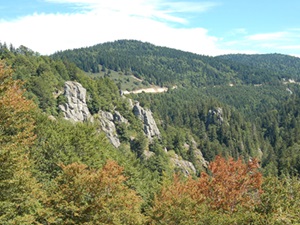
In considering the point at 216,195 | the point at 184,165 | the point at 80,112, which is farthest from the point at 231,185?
the point at 184,165

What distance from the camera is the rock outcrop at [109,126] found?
106 m

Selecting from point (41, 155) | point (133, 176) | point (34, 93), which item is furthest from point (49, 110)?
point (41, 155)

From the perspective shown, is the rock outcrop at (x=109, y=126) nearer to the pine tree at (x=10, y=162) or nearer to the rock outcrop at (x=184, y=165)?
the rock outcrop at (x=184, y=165)

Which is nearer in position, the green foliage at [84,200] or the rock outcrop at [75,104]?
the green foliage at [84,200]

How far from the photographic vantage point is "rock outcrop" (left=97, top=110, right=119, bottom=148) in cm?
10606

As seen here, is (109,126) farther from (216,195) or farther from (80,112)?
(216,195)

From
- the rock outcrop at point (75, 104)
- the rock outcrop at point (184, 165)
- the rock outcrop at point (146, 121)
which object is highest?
the rock outcrop at point (75, 104)

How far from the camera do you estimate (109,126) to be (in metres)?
110

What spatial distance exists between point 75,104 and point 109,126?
50.5 ft

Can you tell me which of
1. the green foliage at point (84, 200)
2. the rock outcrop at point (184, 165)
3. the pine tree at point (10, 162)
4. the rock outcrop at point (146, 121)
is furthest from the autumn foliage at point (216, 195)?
the rock outcrop at point (146, 121)

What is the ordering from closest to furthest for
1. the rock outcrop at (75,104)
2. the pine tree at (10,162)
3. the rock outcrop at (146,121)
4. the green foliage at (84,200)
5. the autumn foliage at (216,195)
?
the pine tree at (10,162) → the green foliage at (84,200) → the autumn foliage at (216,195) → the rock outcrop at (75,104) → the rock outcrop at (146,121)

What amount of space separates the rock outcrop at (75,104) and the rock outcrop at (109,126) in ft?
17.9

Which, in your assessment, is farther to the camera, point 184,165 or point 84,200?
point 184,165

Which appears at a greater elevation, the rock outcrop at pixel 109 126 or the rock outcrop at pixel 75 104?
the rock outcrop at pixel 75 104
